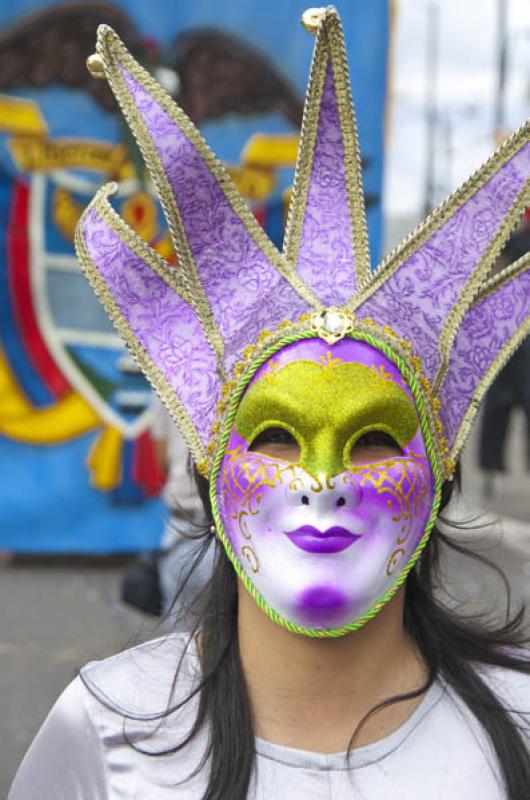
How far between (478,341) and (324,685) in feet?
2.10

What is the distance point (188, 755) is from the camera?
1.78 m

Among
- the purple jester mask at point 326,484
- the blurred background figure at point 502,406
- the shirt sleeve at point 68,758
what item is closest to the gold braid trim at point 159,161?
the purple jester mask at point 326,484

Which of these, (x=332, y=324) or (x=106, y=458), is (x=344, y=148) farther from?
(x=106, y=458)

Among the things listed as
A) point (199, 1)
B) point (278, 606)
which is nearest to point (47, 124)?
point (199, 1)

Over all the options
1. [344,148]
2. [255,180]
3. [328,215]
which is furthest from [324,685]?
[255,180]

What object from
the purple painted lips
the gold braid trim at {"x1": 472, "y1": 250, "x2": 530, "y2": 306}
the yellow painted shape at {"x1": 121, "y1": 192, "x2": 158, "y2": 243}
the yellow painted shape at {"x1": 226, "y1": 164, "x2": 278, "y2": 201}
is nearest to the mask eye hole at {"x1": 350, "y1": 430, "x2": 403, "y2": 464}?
the purple painted lips

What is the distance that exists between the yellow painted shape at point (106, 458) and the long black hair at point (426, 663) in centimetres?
385

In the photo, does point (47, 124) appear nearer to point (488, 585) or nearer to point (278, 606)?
point (488, 585)

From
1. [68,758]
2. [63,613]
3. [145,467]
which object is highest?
[145,467]

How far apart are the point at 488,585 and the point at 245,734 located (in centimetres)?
236

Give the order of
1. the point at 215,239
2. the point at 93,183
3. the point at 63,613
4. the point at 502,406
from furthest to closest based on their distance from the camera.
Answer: the point at 502,406, the point at 93,183, the point at 63,613, the point at 215,239

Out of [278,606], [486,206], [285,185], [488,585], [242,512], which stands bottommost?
[488,585]

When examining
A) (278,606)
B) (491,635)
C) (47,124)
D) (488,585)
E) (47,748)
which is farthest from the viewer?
(47,124)

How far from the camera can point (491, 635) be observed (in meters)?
2.07
